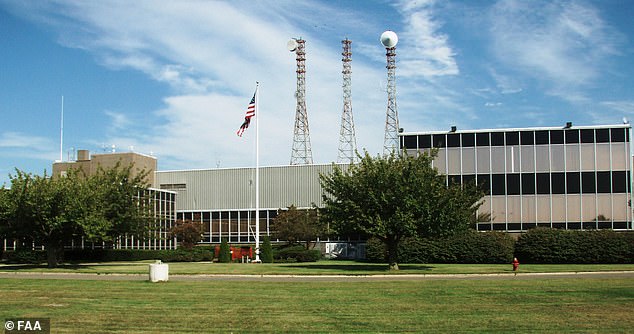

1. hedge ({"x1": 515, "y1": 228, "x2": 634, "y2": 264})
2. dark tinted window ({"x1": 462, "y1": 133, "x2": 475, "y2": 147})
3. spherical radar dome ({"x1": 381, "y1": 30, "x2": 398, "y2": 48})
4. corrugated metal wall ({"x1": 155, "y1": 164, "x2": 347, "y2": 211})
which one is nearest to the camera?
hedge ({"x1": 515, "y1": 228, "x2": 634, "y2": 264})

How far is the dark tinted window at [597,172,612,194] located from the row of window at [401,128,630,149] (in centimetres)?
279

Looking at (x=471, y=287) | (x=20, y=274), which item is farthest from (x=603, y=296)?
(x=20, y=274)

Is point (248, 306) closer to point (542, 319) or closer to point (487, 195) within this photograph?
point (542, 319)

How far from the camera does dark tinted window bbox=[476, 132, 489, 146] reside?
2319 inches

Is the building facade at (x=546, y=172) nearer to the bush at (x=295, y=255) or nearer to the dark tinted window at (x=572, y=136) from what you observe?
the dark tinted window at (x=572, y=136)

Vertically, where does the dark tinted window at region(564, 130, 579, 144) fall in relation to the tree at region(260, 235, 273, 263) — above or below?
above

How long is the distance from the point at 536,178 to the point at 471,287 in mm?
36255

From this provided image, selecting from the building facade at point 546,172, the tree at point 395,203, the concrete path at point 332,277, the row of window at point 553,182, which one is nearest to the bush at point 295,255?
the row of window at point 553,182

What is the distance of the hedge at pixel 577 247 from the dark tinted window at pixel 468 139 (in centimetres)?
1239

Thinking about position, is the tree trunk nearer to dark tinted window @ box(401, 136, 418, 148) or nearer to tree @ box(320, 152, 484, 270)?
tree @ box(320, 152, 484, 270)

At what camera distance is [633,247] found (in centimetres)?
4597

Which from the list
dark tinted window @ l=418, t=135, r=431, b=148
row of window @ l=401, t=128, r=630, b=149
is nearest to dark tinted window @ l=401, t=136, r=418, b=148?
row of window @ l=401, t=128, r=630, b=149

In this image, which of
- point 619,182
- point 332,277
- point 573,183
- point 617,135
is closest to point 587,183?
point 573,183

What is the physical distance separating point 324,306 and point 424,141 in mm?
42772
